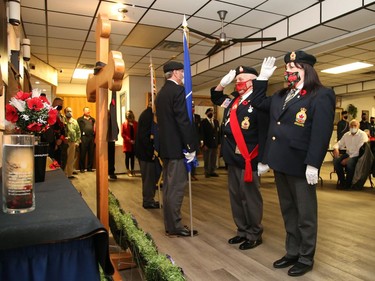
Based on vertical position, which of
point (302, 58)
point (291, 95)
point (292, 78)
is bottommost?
point (291, 95)

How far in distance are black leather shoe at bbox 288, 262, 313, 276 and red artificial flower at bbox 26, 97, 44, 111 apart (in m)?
1.75

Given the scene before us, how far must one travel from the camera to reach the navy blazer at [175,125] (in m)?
2.55

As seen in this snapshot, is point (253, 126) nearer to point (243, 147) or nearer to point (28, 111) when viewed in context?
point (243, 147)

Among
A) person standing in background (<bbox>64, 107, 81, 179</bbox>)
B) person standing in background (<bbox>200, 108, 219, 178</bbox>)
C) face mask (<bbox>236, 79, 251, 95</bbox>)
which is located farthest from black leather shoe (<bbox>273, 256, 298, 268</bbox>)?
person standing in background (<bbox>64, 107, 81, 179</bbox>)

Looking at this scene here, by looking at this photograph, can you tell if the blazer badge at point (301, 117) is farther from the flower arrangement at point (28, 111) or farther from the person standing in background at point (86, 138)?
the person standing in background at point (86, 138)

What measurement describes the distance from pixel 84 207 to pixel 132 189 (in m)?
4.37

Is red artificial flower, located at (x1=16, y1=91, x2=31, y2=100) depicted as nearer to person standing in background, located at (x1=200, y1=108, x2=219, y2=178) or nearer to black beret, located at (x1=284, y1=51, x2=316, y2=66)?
black beret, located at (x1=284, y1=51, x2=316, y2=66)

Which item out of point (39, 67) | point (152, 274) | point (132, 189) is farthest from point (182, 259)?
point (39, 67)

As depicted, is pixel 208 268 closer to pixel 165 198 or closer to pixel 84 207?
pixel 165 198

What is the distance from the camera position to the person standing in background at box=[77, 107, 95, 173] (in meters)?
7.20

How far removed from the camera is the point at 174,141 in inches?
101

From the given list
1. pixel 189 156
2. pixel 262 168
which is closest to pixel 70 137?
pixel 189 156

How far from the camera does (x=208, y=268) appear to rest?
6.81 feet

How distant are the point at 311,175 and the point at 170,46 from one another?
439cm
